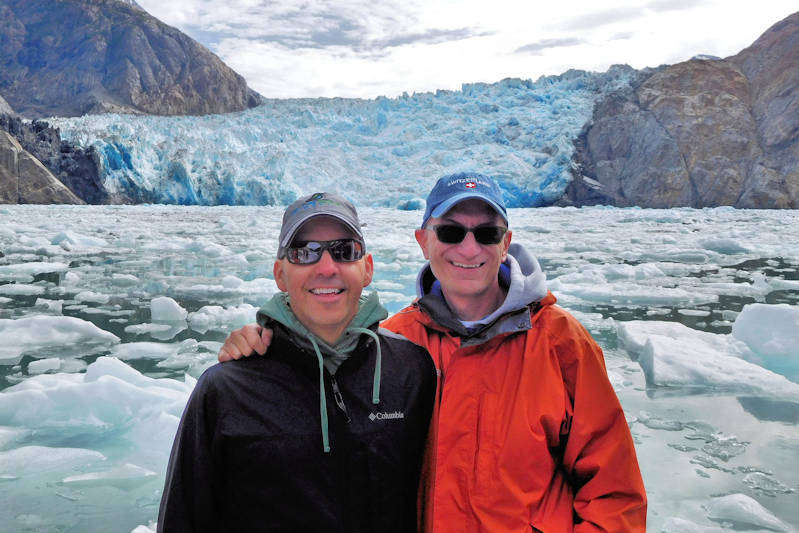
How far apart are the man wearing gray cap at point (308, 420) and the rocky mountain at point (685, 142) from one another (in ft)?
90.9

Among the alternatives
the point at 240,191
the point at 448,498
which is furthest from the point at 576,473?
the point at 240,191

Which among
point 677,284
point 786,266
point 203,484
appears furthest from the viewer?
point 786,266

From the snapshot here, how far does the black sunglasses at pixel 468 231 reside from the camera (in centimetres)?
146

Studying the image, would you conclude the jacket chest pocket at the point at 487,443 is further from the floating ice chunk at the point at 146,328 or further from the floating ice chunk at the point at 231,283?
the floating ice chunk at the point at 231,283

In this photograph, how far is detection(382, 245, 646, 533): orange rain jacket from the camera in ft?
4.05

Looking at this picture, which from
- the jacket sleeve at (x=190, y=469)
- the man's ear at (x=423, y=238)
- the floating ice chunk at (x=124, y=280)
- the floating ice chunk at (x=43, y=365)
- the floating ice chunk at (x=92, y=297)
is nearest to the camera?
the jacket sleeve at (x=190, y=469)

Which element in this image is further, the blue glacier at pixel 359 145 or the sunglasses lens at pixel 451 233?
the blue glacier at pixel 359 145

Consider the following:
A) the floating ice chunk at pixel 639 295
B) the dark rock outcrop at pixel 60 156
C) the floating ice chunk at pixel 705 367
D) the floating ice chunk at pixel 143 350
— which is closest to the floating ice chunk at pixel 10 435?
the floating ice chunk at pixel 143 350

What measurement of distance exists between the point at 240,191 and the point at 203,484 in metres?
22.0

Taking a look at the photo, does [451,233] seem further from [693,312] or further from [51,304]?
[51,304]

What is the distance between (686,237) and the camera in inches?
473

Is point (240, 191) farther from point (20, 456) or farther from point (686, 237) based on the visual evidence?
point (20, 456)

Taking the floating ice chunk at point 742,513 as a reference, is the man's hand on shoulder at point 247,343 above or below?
above

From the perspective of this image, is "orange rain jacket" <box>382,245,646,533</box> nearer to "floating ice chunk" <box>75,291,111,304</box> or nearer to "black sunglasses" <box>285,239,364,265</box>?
"black sunglasses" <box>285,239,364,265</box>
